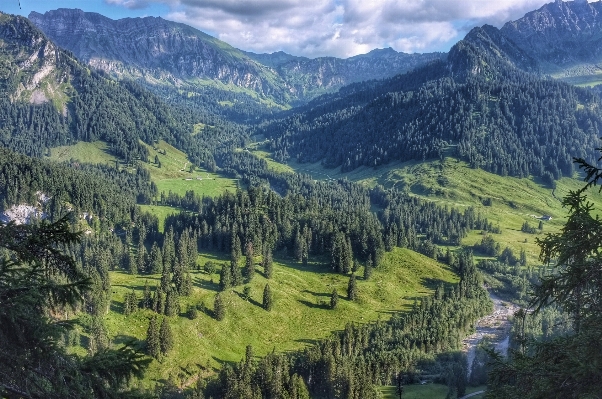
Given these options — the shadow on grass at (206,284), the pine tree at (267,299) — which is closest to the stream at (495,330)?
the pine tree at (267,299)

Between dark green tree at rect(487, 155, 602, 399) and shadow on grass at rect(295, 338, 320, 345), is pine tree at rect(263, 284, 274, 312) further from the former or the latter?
→ dark green tree at rect(487, 155, 602, 399)

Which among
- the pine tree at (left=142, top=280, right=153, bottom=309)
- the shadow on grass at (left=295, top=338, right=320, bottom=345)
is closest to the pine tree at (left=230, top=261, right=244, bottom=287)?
the shadow on grass at (left=295, top=338, right=320, bottom=345)

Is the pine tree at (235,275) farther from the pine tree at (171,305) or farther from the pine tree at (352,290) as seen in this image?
the pine tree at (352,290)

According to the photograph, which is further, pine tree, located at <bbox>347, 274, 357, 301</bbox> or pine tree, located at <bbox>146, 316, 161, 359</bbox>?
pine tree, located at <bbox>347, 274, 357, 301</bbox>

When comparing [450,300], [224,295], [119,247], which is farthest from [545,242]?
[119,247]

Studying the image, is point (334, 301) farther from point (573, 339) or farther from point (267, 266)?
point (573, 339)

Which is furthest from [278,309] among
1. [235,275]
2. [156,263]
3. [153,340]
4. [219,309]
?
[153,340]

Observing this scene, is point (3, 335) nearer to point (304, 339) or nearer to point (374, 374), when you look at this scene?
point (374, 374)
